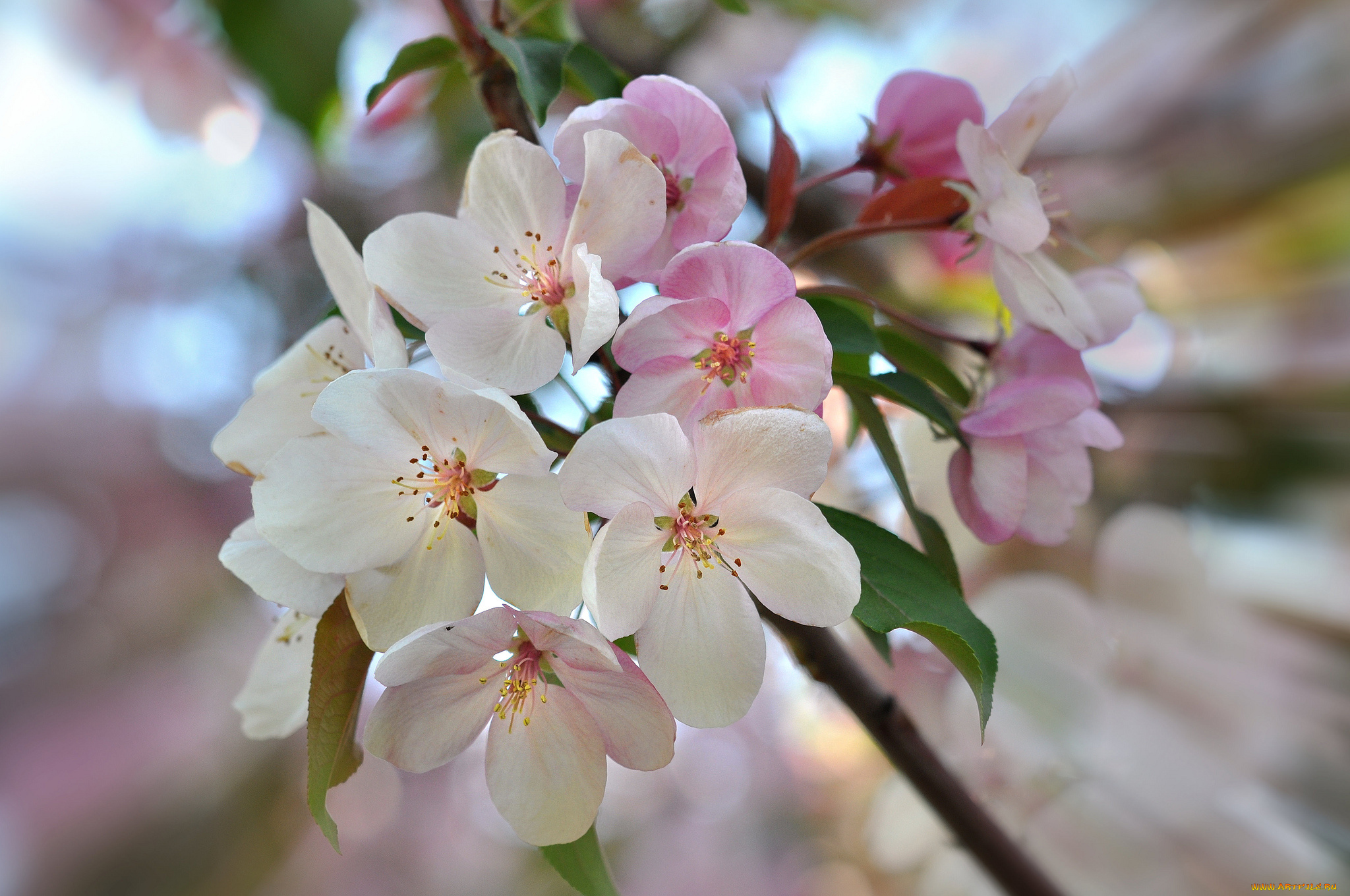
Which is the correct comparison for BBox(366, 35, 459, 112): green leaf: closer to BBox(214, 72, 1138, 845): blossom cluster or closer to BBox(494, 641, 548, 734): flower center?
BBox(214, 72, 1138, 845): blossom cluster

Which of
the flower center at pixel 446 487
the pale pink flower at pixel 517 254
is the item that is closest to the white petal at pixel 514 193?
the pale pink flower at pixel 517 254

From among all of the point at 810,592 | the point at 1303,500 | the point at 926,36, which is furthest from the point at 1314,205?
the point at 810,592

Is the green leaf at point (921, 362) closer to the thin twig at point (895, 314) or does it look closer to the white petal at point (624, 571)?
the thin twig at point (895, 314)

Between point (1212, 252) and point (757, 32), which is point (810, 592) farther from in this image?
point (757, 32)

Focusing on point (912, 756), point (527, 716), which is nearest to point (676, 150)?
point (527, 716)

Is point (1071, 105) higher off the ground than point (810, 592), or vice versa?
point (1071, 105)
